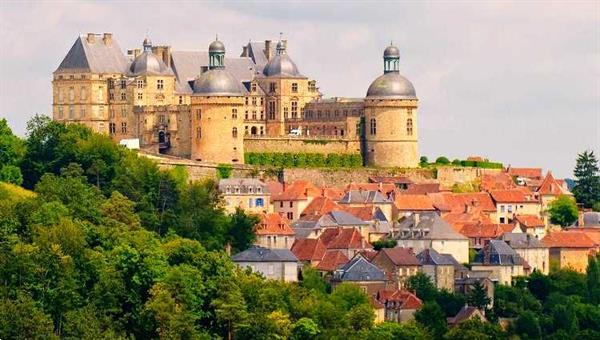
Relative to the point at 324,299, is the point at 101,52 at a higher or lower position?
higher

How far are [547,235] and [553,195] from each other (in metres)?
7.87

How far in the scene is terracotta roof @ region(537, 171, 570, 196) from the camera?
5138 inches

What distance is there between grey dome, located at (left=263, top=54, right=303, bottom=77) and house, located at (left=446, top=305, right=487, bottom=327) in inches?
867

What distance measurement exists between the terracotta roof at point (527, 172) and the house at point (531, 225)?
11.4 m

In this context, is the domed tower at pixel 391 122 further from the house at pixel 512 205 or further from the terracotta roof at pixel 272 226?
the terracotta roof at pixel 272 226

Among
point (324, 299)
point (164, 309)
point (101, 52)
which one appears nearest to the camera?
point (164, 309)

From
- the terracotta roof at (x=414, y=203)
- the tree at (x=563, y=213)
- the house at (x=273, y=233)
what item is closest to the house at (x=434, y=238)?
the terracotta roof at (x=414, y=203)

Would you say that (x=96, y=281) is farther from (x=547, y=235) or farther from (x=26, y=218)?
(x=547, y=235)

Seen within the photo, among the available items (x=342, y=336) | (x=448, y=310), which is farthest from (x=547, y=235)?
(x=342, y=336)

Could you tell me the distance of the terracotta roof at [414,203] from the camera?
404 ft

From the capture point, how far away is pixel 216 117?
12344cm

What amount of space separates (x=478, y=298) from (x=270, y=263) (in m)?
8.53

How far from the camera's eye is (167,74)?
126 metres

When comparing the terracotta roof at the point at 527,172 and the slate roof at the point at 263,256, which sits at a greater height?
the terracotta roof at the point at 527,172
